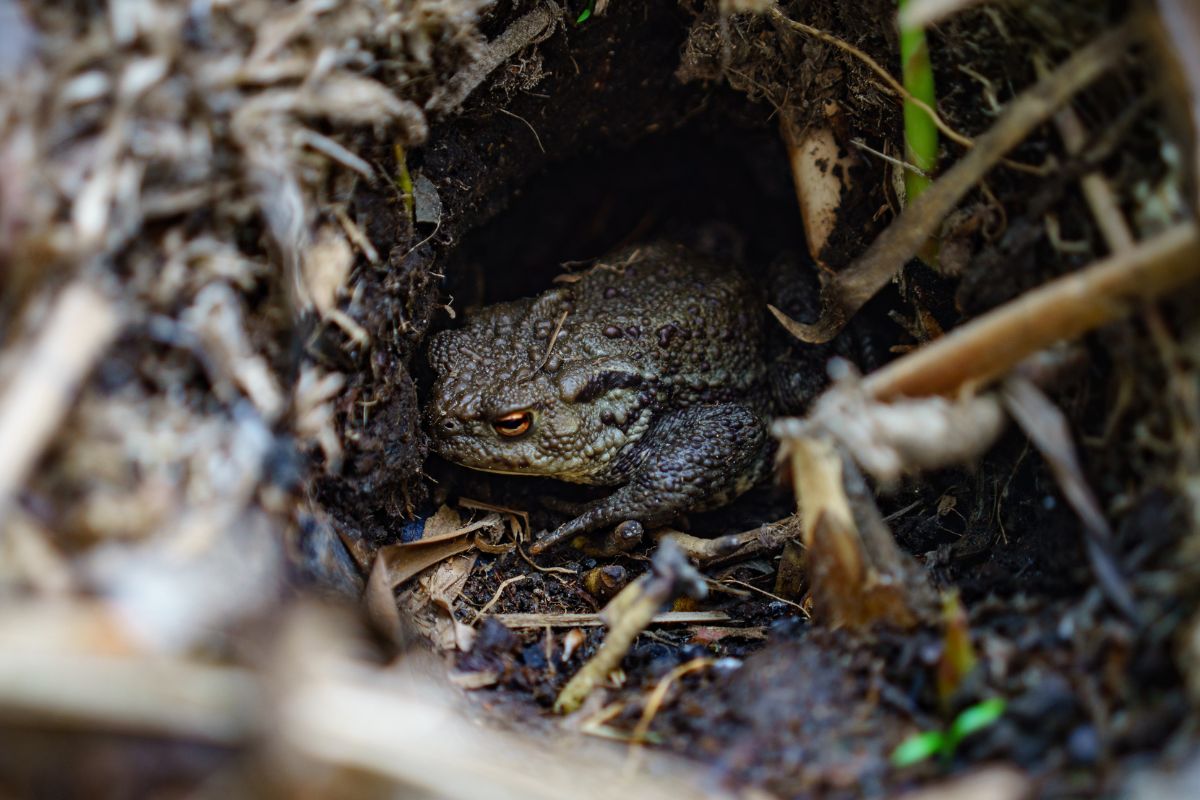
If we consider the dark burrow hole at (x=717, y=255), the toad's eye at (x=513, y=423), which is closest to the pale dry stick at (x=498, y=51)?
the dark burrow hole at (x=717, y=255)

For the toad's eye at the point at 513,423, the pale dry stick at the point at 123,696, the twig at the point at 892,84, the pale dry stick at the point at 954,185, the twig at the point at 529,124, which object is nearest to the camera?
the pale dry stick at the point at 123,696

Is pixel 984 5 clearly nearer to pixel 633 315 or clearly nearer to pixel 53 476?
pixel 633 315

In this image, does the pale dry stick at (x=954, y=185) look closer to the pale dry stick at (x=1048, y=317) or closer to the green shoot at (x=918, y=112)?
the green shoot at (x=918, y=112)

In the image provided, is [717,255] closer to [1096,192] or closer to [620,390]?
[620,390]

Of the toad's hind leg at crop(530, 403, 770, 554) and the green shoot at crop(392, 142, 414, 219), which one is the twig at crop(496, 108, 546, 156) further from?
the toad's hind leg at crop(530, 403, 770, 554)

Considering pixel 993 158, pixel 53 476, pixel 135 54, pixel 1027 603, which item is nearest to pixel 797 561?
pixel 1027 603

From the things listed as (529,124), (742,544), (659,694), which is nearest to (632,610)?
(659,694)
